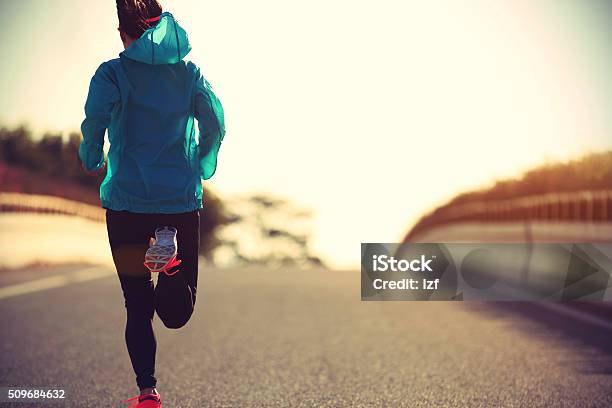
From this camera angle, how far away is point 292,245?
92938mm

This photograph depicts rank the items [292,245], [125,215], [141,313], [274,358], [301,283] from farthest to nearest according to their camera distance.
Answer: [292,245]
[301,283]
[274,358]
[141,313]
[125,215]

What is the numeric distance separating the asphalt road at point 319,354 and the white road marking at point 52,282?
0.47 m

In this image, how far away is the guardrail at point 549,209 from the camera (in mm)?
18108

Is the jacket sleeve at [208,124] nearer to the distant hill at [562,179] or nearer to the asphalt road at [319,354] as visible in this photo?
the asphalt road at [319,354]

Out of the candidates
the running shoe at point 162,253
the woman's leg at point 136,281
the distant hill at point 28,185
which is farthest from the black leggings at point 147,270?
the distant hill at point 28,185

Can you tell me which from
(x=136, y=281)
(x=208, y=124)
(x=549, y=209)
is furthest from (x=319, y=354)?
(x=549, y=209)

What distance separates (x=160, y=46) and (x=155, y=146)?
1.35 feet

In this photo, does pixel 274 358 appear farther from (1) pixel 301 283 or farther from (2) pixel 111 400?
(1) pixel 301 283

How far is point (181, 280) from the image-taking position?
144 inches

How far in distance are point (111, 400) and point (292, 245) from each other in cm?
8702

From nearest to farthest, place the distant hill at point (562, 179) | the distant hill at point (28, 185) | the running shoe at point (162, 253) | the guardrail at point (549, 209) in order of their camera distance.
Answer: the running shoe at point (162, 253) < the guardrail at point (549, 209) < the distant hill at point (562, 179) < the distant hill at point (28, 185)

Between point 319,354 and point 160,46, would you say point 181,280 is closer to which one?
point 160,46

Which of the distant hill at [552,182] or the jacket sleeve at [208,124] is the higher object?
the distant hill at [552,182]

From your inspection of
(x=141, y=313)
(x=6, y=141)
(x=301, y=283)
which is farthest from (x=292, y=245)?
(x=141, y=313)
